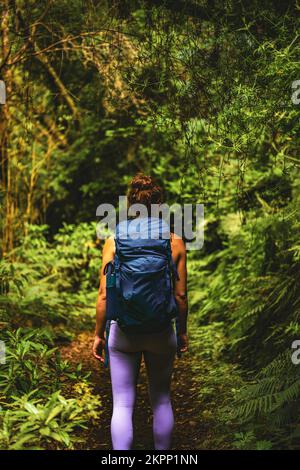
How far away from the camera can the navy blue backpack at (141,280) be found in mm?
3324

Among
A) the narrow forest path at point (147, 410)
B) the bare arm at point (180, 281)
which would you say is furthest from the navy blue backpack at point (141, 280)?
the narrow forest path at point (147, 410)

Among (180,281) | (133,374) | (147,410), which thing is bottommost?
(147,410)

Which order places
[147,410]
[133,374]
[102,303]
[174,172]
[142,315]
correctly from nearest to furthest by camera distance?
[142,315] → [133,374] → [102,303] → [147,410] → [174,172]

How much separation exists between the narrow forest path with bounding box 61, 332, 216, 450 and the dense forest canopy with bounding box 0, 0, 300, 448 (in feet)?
0.58

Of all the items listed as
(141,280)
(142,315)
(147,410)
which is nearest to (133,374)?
(142,315)

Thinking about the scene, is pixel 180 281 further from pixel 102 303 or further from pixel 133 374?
pixel 133 374

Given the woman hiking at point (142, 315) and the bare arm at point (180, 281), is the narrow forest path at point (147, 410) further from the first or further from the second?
the bare arm at point (180, 281)

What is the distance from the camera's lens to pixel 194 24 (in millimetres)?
4520

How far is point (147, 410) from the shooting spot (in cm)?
521

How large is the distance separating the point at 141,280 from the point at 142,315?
21cm

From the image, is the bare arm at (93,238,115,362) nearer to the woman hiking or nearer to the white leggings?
the woman hiking

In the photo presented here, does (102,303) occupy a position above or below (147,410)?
above
